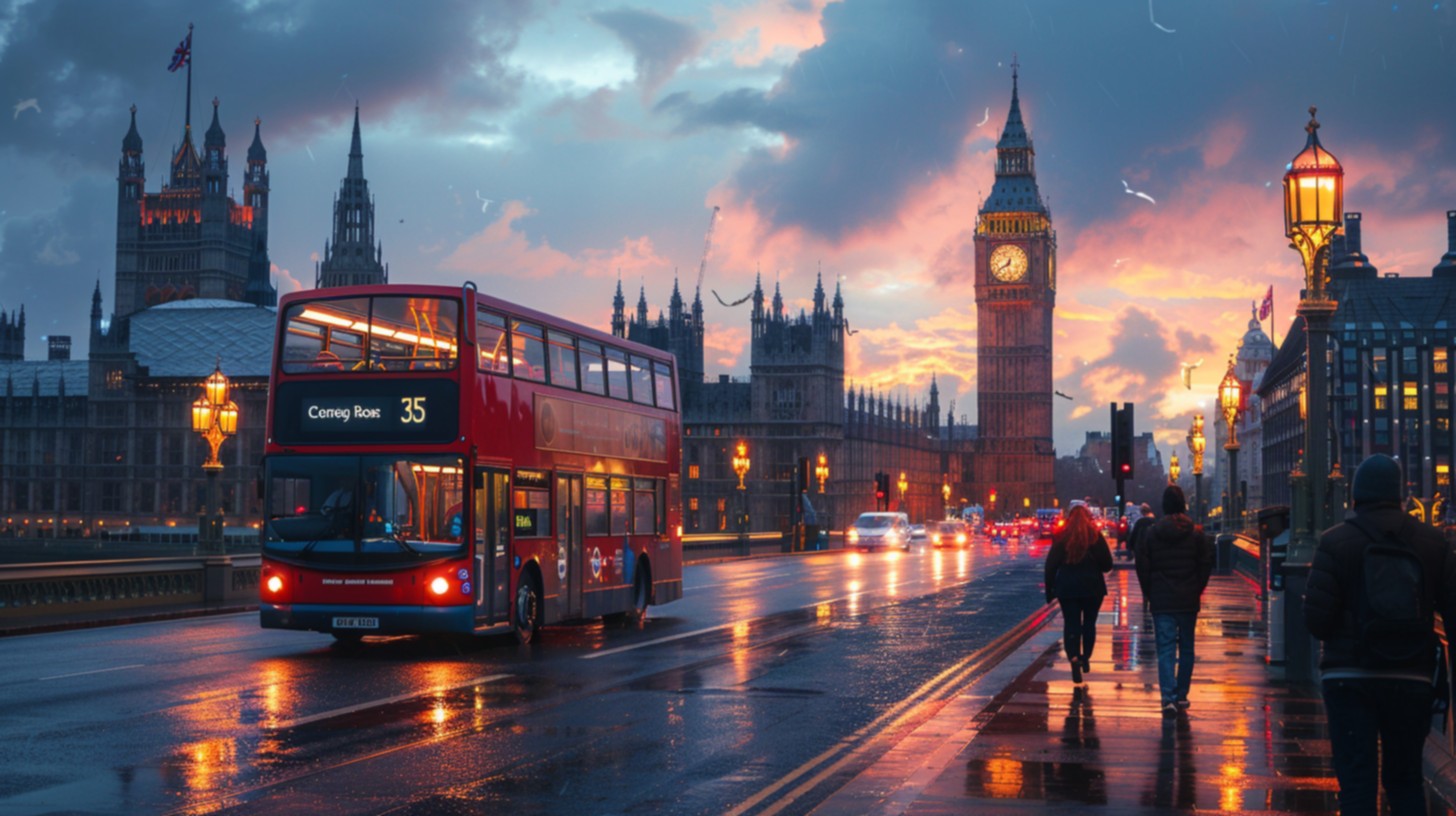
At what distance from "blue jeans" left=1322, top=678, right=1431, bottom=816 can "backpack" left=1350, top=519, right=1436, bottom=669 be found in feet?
0.40

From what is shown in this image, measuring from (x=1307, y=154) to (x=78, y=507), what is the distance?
134535 mm

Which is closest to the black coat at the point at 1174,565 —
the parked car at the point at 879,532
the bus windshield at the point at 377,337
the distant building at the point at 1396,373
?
the bus windshield at the point at 377,337

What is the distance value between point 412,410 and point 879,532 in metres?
59.4

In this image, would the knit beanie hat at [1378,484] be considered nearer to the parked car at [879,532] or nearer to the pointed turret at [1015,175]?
the parked car at [879,532]

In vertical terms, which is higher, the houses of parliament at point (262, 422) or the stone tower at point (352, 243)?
the stone tower at point (352, 243)

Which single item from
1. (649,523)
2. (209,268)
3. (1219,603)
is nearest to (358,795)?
(649,523)

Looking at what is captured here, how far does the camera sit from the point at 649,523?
25.4m

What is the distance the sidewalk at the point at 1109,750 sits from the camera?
9695 millimetres

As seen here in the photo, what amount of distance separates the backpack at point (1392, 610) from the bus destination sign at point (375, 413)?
1271 centimetres

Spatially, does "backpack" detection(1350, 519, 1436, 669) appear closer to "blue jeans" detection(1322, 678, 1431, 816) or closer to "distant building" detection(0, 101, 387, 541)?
"blue jeans" detection(1322, 678, 1431, 816)

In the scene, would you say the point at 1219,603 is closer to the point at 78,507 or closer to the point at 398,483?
the point at 398,483

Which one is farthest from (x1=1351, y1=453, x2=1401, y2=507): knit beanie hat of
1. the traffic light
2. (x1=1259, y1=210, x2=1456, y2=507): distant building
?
(x1=1259, y1=210, x2=1456, y2=507): distant building

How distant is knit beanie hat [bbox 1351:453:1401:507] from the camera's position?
7.29 metres

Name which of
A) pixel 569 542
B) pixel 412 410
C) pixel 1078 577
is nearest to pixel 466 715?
pixel 412 410
